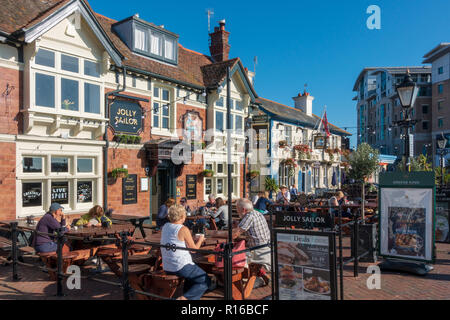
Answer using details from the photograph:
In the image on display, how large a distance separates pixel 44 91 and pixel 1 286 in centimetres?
633

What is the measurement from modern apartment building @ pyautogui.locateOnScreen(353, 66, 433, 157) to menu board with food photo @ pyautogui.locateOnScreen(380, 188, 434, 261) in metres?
40.0

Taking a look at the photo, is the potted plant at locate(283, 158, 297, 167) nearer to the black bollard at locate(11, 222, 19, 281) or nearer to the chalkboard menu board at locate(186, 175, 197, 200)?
the chalkboard menu board at locate(186, 175, 197, 200)

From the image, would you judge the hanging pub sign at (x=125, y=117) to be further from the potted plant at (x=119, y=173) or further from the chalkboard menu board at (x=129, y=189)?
the chalkboard menu board at (x=129, y=189)

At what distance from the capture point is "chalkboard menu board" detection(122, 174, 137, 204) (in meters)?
13.3

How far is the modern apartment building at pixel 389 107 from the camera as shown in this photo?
183 feet

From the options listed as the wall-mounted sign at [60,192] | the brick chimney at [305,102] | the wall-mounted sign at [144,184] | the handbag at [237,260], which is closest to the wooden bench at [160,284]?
the handbag at [237,260]

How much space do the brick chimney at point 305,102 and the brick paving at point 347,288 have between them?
27188 mm

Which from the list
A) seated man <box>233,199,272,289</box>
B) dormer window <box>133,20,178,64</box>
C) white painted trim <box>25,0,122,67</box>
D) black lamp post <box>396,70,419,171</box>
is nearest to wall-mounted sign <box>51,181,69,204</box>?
white painted trim <box>25,0,122,67</box>

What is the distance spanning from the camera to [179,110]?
1558 centimetres

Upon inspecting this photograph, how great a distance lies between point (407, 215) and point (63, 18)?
11307 mm

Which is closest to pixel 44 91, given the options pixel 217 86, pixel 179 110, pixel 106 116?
pixel 106 116

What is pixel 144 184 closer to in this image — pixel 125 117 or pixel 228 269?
pixel 125 117

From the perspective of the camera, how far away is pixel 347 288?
641 centimetres

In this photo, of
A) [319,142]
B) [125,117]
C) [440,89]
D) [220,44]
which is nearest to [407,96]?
[125,117]
